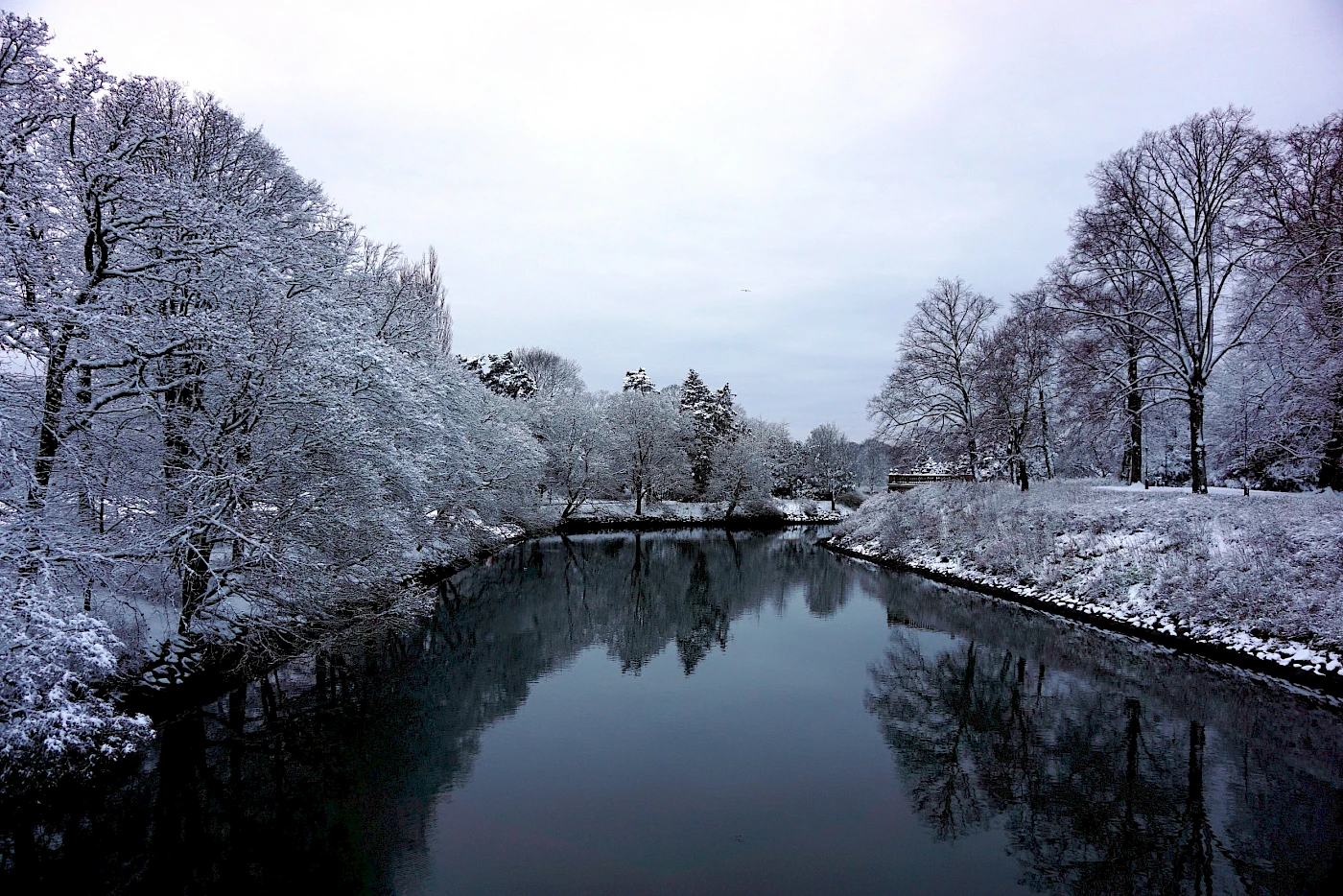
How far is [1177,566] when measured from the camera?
16.0 meters

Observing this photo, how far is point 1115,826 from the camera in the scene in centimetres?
791

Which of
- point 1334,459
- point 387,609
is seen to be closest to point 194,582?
point 387,609

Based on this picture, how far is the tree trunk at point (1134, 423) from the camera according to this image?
70.8ft

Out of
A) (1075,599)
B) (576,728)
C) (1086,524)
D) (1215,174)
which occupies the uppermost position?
(1215,174)

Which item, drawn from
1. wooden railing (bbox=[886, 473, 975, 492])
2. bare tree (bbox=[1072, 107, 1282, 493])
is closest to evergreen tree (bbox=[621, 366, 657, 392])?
wooden railing (bbox=[886, 473, 975, 492])

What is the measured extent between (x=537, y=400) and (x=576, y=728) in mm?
40636

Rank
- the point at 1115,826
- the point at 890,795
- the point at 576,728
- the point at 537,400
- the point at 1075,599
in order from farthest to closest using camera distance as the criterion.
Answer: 1. the point at 537,400
2. the point at 1075,599
3. the point at 576,728
4. the point at 890,795
5. the point at 1115,826

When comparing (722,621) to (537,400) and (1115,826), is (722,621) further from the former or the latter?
(537,400)

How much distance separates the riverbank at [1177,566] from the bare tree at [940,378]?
5.11 meters

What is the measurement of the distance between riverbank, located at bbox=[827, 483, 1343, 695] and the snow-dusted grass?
27 mm

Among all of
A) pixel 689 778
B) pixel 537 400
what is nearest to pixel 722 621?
pixel 689 778

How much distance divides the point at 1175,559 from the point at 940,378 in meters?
17.3

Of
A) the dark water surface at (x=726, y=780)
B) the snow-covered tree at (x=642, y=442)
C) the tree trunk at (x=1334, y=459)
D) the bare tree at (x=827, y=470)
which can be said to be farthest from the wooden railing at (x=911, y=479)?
the dark water surface at (x=726, y=780)

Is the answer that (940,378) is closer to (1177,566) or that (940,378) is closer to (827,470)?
(1177,566)
